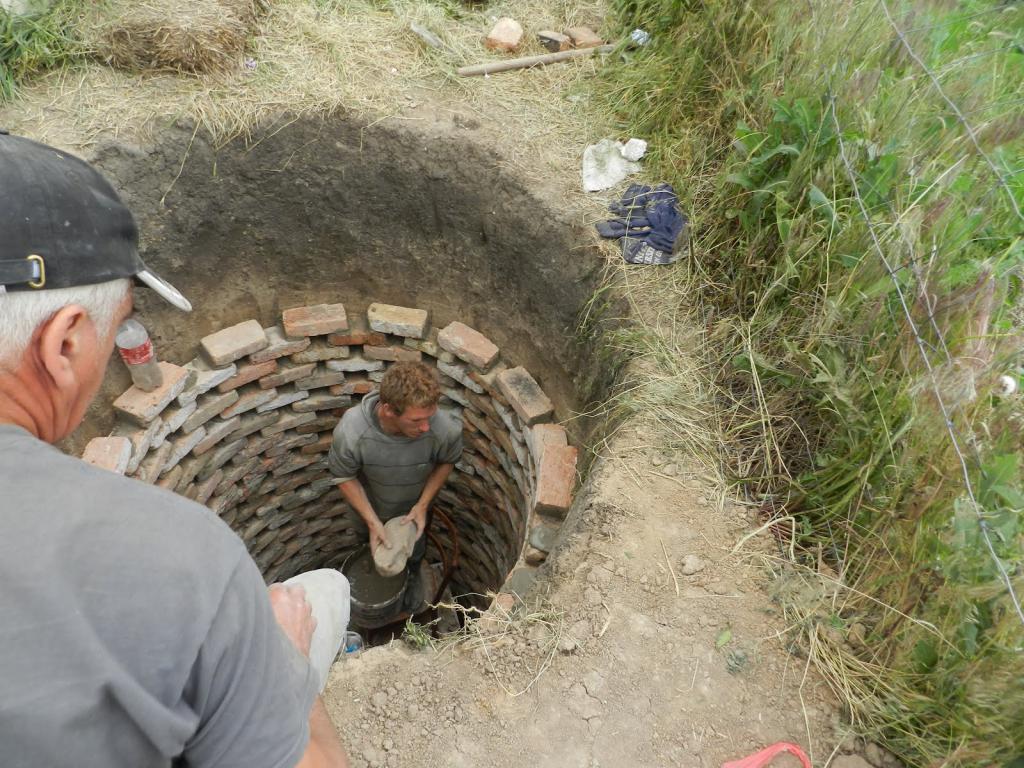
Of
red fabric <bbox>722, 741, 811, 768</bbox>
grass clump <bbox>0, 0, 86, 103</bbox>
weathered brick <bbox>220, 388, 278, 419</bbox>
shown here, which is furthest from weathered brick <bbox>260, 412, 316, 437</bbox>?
red fabric <bbox>722, 741, 811, 768</bbox>

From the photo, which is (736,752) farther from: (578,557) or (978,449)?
(978,449)

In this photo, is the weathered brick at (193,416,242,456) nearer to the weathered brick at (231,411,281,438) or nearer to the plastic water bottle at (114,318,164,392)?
the weathered brick at (231,411,281,438)

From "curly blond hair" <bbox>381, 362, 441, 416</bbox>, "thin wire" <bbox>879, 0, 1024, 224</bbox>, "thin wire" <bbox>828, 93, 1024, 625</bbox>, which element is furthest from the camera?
"curly blond hair" <bbox>381, 362, 441, 416</bbox>

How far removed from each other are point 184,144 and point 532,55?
2.08 metres

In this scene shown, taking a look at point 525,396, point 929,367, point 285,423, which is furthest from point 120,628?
point 285,423

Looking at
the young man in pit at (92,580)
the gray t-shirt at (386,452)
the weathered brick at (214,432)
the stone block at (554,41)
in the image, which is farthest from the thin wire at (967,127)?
the weathered brick at (214,432)

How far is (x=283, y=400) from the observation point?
434 cm

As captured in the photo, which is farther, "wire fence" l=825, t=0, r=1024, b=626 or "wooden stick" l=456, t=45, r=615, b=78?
"wooden stick" l=456, t=45, r=615, b=78

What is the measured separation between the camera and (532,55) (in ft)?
13.1

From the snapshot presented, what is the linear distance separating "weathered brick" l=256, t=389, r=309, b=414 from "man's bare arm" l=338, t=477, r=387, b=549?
0.86 meters

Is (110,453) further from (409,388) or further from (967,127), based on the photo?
(967,127)

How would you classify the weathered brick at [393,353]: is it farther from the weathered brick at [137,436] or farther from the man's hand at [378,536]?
the weathered brick at [137,436]

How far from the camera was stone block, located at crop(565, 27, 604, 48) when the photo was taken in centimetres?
401

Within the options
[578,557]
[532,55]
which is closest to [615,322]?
[578,557]
